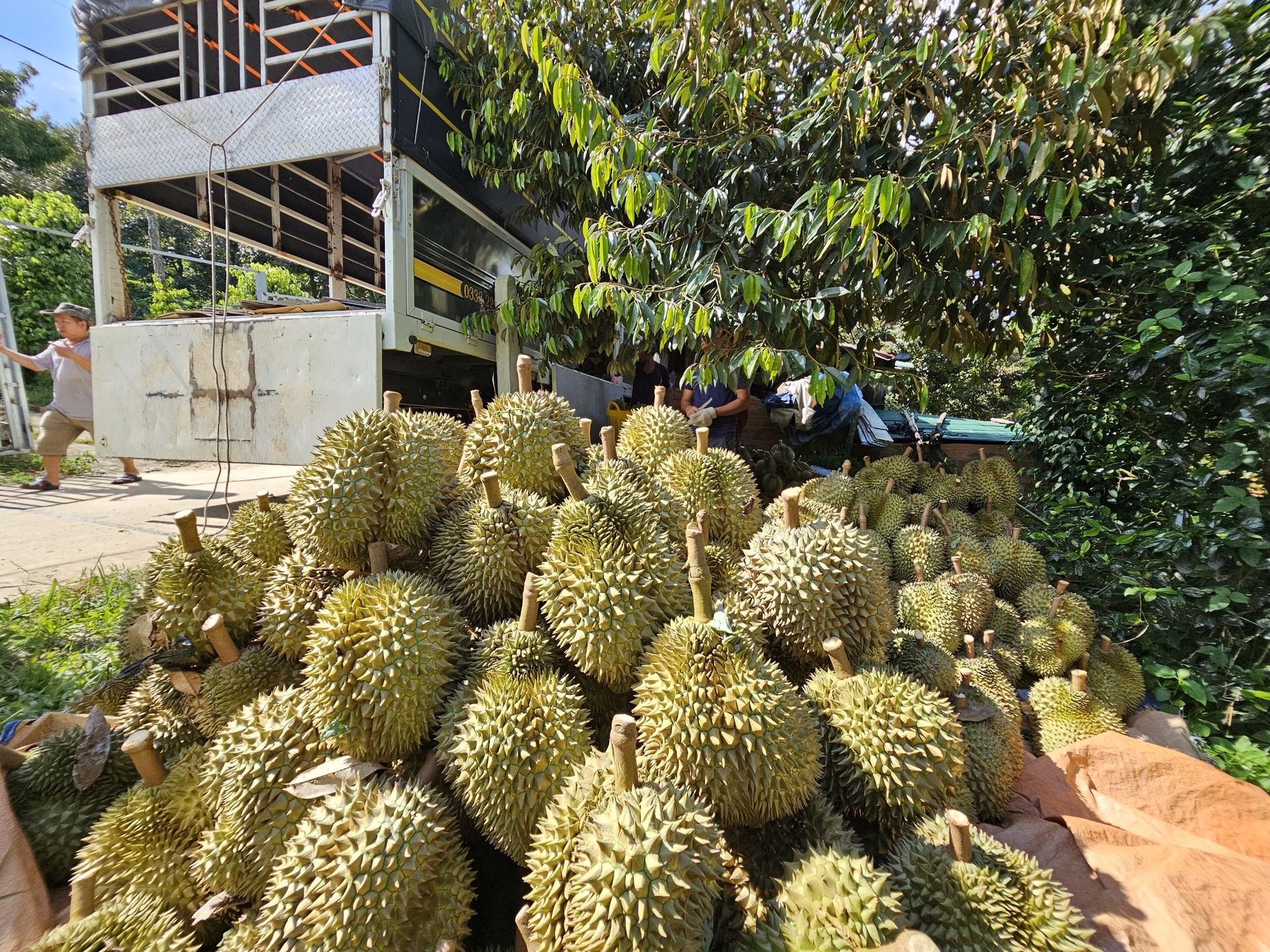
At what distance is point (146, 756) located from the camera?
1.30 m

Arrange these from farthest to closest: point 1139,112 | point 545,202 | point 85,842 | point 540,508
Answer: point 545,202, point 1139,112, point 540,508, point 85,842

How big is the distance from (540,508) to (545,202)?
5328mm

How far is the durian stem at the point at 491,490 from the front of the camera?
147 cm

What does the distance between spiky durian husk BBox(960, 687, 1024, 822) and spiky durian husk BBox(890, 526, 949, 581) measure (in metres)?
1.45

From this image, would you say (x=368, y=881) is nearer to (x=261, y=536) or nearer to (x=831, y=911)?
(x=831, y=911)

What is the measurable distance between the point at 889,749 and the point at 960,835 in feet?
0.66

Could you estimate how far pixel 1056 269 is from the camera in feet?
11.8

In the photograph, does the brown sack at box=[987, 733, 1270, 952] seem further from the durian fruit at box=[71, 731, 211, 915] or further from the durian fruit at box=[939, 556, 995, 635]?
the durian fruit at box=[71, 731, 211, 915]

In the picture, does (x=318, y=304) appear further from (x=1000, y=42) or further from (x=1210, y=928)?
(x=1210, y=928)

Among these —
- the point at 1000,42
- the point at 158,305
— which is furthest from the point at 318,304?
the point at 158,305

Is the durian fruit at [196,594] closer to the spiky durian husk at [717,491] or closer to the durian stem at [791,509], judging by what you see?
the spiky durian husk at [717,491]

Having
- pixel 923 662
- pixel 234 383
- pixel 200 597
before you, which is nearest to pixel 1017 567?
pixel 923 662

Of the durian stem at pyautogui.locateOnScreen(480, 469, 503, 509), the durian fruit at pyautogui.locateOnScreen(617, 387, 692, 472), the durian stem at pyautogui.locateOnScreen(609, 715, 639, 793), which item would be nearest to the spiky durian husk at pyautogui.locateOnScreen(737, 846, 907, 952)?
the durian stem at pyautogui.locateOnScreen(609, 715, 639, 793)

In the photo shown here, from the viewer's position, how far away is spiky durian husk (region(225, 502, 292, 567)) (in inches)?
70.3
